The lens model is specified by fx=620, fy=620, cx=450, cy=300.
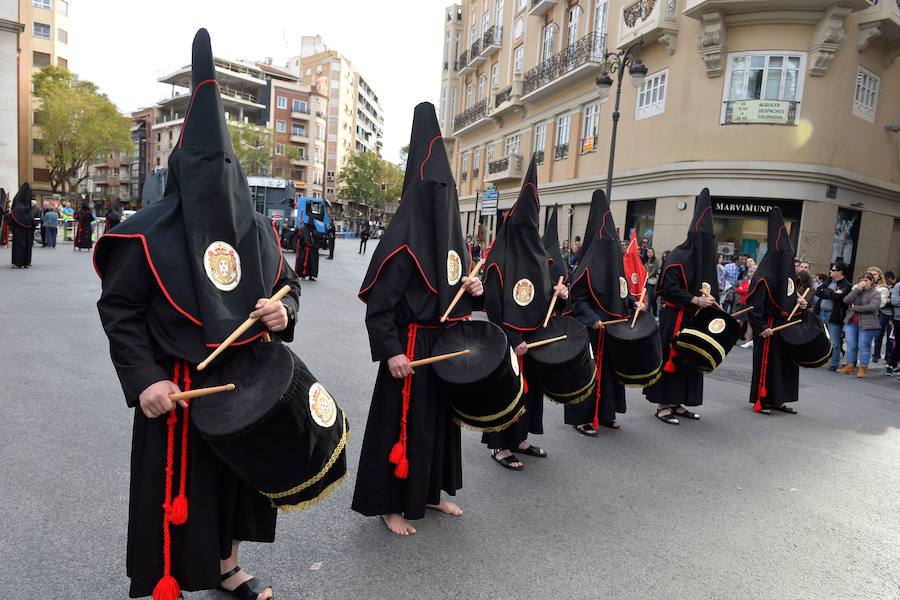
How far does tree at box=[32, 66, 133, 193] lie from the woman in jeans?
54.9 m

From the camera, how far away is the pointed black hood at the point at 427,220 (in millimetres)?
3666

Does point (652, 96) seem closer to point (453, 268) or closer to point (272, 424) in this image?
point (453, 268)

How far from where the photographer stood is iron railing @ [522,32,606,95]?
2330 centimetres

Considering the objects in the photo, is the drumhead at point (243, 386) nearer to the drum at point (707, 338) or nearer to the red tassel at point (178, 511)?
the red tassel at point (178, 511)

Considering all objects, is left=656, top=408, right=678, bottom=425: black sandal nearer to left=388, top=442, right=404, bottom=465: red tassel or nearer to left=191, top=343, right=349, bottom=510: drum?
left=388, top=442, right=404, bottom=465: red tassel

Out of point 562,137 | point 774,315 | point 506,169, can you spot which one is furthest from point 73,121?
point 774,315

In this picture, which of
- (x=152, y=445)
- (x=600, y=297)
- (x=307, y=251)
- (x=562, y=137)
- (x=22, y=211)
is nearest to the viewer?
(x=152, y=445)

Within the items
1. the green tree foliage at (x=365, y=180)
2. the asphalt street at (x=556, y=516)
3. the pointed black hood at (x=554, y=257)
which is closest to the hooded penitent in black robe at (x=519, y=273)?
the pointed black hood at (x=554, y=257)

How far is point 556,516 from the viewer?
4141mm

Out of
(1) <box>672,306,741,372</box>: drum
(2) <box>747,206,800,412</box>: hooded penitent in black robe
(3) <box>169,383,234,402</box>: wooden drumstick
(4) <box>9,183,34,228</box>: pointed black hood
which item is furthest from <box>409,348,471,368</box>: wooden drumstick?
(4) <box>9,183,34,228</box>: pointed black hood

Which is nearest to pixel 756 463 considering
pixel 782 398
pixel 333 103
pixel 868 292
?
pixel 782 398

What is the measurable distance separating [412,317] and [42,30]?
76014 mm

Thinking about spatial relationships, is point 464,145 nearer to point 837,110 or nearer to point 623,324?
point 837,110

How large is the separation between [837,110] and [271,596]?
20.3m
